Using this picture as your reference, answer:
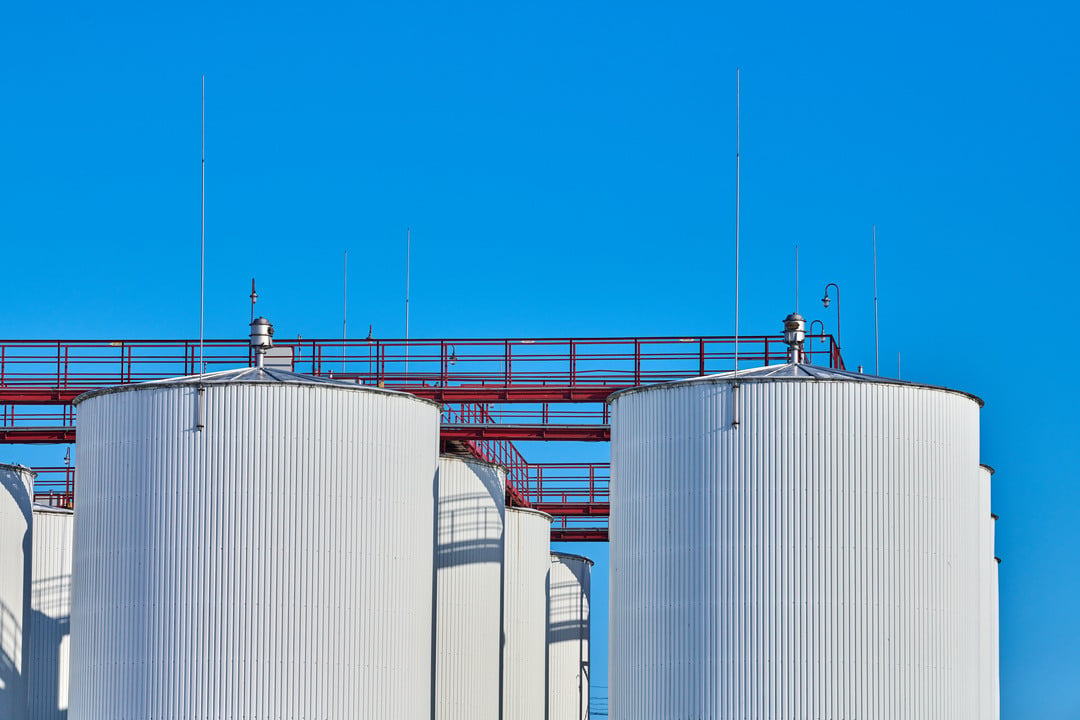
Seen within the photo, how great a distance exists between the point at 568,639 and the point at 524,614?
8715 mm

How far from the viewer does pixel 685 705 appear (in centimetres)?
3381

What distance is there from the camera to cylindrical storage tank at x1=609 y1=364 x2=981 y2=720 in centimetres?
3341

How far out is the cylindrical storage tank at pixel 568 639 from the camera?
56.7 meters

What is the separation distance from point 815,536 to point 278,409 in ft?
33.7

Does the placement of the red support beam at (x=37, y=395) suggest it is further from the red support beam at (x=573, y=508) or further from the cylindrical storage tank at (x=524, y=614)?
the red support beam at (x=573, y=508)

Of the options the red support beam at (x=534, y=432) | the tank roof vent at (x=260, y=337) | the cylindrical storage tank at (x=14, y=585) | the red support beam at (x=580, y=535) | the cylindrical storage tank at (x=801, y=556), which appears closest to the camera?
the cylindrical storage tank at (x=801, y=556)

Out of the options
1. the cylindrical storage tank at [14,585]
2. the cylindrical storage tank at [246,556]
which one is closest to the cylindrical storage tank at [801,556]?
the cylindrical storage tank at [246,556]

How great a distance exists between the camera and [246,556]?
3481cm

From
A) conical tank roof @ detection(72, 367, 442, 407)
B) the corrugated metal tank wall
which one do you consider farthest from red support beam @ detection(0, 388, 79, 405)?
the corrugated metal tank wall

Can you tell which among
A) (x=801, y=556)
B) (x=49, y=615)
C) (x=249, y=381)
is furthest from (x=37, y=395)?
(x=801, y=556)

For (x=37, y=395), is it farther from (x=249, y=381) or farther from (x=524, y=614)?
(x=524, y=614)

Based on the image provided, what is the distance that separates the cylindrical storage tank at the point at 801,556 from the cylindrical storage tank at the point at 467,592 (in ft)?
31.9

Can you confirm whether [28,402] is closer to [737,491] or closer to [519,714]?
[519,714]

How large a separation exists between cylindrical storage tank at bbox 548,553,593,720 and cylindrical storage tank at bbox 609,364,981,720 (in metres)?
21.7
